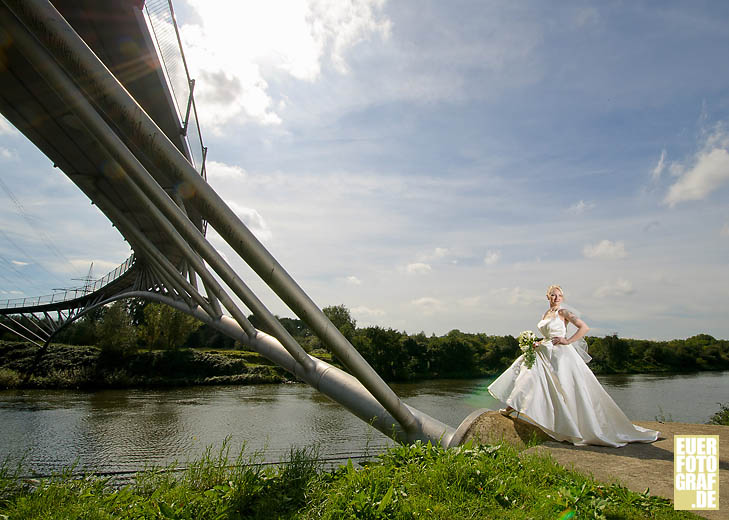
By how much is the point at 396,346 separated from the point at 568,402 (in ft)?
134

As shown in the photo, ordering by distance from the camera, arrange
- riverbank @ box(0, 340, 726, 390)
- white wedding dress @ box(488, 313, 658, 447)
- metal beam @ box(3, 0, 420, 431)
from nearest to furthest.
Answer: metal beam @ box(3, 0, 420, 431) < white wedding dress @ box(488, 313, 658, 447) < riverbank @ box(0, 340, 726, 390)

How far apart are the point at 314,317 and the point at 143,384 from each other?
3196cm

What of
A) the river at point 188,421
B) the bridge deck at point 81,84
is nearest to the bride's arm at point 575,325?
the river at point 188,421

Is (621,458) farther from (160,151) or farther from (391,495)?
(160,151)

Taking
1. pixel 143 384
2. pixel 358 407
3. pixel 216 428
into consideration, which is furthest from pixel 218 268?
pixel 143 384

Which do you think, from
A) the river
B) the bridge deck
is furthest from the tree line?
the bridge deck

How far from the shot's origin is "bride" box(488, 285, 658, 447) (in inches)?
198

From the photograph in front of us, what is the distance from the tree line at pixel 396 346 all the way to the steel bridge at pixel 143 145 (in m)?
25.2

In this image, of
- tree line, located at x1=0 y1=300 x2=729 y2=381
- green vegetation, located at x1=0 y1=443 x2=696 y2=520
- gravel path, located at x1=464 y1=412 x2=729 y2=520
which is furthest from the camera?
tree line, located at x1=0 y1=300 x2=729 y2=381

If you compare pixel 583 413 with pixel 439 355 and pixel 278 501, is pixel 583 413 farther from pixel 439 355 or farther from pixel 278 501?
pixel 439 355

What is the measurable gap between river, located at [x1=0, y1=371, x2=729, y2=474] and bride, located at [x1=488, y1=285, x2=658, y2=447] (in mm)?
1933

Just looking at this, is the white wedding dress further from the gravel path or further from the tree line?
the tree line

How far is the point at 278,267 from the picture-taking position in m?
4.21

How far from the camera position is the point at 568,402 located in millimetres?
5164
